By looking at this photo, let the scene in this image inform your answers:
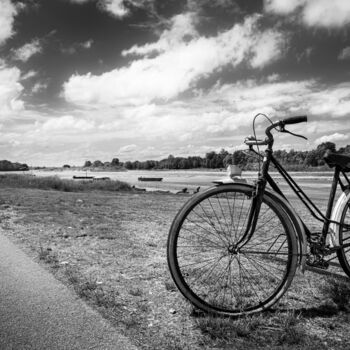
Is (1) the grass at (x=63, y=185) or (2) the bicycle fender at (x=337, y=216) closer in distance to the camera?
(2) the bicycle fender at (x=337, y=216)

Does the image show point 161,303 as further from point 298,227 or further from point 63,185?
point 63,185

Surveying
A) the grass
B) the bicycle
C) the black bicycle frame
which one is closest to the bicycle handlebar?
the bicycle

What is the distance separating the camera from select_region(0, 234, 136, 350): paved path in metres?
2.57

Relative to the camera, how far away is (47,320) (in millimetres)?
2932

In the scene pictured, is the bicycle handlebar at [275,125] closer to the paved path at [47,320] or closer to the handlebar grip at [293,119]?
the handlebar grip at [293,119]

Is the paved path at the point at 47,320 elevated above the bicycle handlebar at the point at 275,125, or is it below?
below

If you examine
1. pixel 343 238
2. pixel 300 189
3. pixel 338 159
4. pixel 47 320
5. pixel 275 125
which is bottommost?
pixel 47 320

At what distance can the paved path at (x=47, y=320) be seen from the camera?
257cm

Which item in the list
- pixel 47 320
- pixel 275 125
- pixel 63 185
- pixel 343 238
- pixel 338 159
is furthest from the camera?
→ pixel 63 185

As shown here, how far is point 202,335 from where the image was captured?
8.98 ft

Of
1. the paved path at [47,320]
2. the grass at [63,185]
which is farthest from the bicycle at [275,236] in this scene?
the grass at [63,185]

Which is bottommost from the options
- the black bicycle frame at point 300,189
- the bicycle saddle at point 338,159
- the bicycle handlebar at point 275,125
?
the black bicycle frame at point 300,189

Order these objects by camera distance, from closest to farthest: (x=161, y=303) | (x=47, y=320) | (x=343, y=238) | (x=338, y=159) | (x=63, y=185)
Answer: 1. (x=47, y=320)
2. (x=161, y=303)
3. (x=338, y=159)
4. (x=343, y=238)
5. (x=63, y=185)

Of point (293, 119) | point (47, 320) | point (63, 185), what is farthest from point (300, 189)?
point (63, 185)
